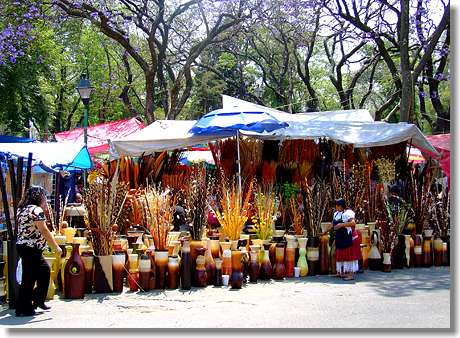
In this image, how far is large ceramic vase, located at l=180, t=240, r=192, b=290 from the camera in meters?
6.24

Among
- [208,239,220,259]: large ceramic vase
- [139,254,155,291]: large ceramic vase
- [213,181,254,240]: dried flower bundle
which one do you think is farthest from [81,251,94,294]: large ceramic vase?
[213,181,254,240]: dried flower bundle

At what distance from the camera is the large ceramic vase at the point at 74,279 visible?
589 centimetres

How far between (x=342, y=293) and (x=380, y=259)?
5.06ft

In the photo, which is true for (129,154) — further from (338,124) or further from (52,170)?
(338,124)

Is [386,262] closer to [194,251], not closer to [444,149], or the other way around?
[194,251]

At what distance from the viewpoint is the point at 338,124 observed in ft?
32.0

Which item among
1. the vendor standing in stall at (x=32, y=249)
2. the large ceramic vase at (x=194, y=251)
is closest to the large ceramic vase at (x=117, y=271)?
the large ceramic vase at (x=194, y=251)

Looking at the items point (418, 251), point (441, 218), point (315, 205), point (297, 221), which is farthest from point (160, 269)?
point (441, 218)

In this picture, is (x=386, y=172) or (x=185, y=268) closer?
(x=185, y=268)

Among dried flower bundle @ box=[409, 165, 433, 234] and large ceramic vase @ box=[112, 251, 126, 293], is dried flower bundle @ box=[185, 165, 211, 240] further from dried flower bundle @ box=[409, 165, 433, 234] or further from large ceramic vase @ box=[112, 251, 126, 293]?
dried flower bundle @ box=[409, 165, 433, 234]

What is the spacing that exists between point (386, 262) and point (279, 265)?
1.49 m

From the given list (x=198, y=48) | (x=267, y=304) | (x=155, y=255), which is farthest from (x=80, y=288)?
(x=198, y=48)

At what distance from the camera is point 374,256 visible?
24.3 feet

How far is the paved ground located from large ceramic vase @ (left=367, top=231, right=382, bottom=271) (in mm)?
683
